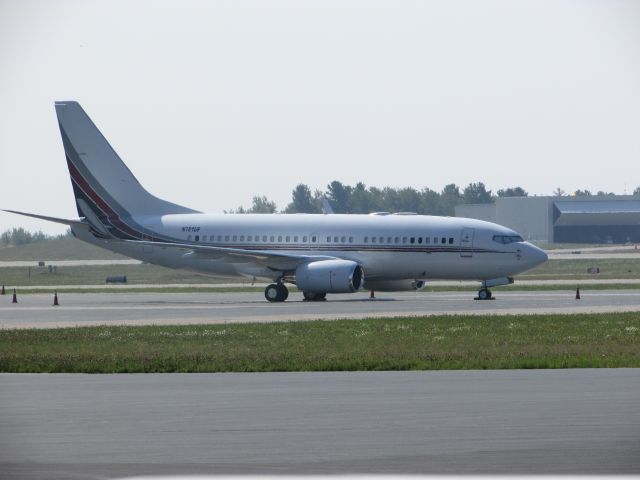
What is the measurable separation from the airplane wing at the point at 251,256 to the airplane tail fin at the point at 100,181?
4.69 metres

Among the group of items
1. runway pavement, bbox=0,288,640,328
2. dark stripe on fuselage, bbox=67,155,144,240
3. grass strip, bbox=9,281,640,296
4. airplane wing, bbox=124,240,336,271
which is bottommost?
grass strip, bbox=9,281,640,296

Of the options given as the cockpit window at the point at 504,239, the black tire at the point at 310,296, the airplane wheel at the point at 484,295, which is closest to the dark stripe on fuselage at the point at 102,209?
the black tire at the point at 310,296

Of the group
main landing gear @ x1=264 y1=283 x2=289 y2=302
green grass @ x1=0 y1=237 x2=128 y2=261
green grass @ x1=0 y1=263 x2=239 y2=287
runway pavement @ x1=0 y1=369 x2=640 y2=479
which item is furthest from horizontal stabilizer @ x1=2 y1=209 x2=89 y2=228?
green grass @ x1=0 y1=237 x2=128 y2=261

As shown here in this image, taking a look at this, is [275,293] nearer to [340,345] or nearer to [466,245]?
[466,245]

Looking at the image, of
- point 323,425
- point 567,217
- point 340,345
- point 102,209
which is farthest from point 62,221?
point 567,217

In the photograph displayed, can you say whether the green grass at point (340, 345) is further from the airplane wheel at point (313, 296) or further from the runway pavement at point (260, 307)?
the airplane wheel at point (313, 296)

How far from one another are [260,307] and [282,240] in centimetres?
1079

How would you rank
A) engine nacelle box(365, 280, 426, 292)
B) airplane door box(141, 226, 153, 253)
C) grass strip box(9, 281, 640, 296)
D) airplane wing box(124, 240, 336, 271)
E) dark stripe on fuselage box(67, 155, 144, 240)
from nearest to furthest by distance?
airplane wing box(124, 240, 336, 271) → engine nacelle box(365, 280, 426, 292) → airplane door box(141, 226, 153, 253) → dark stripe on fuselage box(67, 155, 144, 240) → grass strip box(9, 281, 640, 296)

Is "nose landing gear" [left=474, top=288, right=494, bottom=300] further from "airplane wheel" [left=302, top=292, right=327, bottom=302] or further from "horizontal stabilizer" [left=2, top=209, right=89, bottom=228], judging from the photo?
"horizontal stabilizer" [left=2, top=209, right=89, bottom=228]

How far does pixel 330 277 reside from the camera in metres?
59.1

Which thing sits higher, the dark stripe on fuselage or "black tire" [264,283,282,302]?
the dark stripe on fuselage

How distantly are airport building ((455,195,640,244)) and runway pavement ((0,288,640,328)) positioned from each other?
4755 inches

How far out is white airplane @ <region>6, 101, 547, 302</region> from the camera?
59.8m

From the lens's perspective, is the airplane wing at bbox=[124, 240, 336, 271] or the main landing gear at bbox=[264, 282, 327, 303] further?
the airplane wing at bbox=[124, 240, 336, 271]
